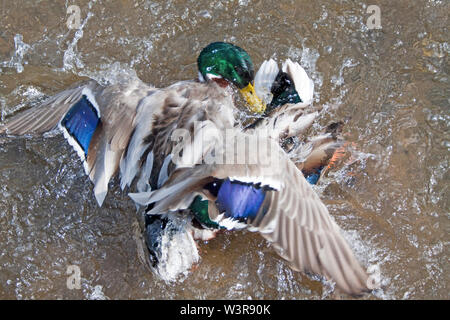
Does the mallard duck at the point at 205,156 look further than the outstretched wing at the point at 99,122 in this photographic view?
No

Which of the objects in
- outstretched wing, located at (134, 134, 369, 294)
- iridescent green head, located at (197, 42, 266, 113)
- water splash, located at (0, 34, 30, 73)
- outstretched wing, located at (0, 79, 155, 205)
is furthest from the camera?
water splash, located at (0, 34, 30, 73)

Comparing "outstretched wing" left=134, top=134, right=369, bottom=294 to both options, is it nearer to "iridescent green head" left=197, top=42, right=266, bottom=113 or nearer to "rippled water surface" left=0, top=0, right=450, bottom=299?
"rippled water surface" left=0, top=0, right=450, bottom=299

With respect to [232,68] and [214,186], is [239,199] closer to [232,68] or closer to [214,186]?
[214,186]

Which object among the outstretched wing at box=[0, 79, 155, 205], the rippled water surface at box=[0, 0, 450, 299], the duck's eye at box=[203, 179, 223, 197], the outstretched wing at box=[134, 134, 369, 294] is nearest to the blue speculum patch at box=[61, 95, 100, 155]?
the outstretched wing at box=[0, 79, 155, 205]

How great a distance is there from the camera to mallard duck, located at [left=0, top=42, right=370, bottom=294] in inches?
103

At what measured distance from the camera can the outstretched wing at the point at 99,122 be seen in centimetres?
310

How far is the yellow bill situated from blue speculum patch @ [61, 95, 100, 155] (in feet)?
3.00

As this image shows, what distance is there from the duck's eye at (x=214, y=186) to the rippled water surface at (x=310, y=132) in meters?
0.71

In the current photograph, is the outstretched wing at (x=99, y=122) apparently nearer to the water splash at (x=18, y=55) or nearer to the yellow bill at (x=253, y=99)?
the yellow bill at (x=253, y=99)

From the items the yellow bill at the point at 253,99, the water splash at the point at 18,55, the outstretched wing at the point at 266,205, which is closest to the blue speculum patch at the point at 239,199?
the outstretched wing at the point at 266,205

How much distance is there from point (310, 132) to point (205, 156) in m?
1.11

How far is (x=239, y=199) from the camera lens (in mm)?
2611

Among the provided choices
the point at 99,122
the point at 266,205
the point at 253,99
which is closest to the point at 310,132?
the point at 253,99

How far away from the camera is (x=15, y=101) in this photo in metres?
3.83
